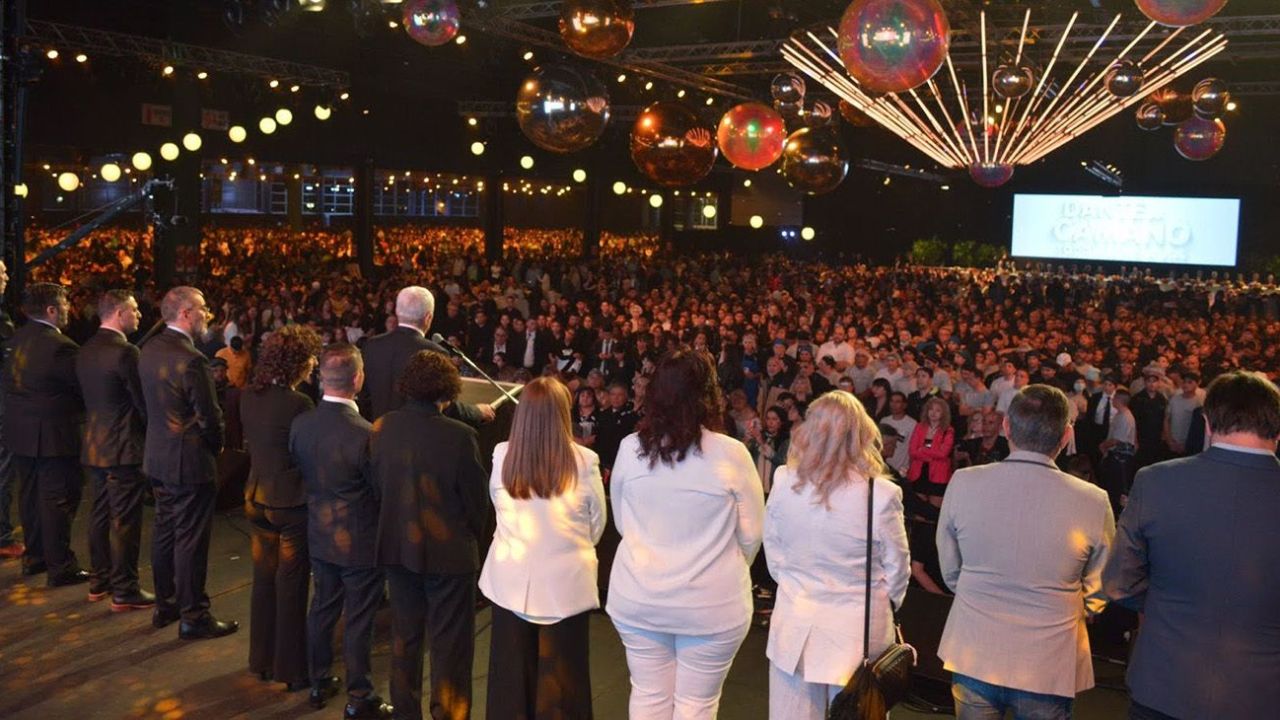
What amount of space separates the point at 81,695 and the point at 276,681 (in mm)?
780

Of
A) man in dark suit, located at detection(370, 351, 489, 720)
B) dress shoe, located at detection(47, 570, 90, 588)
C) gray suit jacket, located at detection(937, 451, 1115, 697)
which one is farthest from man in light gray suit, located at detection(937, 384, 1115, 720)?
dress shoe, located at detection(47, 570, 90, 588)

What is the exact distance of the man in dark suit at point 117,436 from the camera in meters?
5.40

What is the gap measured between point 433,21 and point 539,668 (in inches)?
245

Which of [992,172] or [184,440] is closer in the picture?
[184,440]

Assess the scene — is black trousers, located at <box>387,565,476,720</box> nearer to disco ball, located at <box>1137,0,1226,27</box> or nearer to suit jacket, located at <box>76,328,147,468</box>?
suit jacket, located at <box>76,328,147,468</box>

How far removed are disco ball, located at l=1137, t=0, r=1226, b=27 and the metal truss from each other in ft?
42.4

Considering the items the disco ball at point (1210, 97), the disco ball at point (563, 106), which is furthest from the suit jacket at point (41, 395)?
the disco ball at point (1210, 97)

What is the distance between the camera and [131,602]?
5582 mm

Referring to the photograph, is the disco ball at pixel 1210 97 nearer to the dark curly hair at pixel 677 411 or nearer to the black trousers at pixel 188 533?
the dark curly hair at pixel 677 411

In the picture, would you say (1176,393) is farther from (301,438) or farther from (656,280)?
(656,280)

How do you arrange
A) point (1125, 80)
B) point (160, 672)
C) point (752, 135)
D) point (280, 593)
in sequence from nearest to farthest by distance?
point (280, 593), point (160, 672), point (752, 135), point (1125, 80)

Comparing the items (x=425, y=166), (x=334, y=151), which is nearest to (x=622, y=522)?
(x=334, y=151)

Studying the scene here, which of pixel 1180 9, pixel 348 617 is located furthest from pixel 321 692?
pixel 1180 9

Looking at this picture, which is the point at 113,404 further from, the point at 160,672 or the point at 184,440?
the point at 160,672
